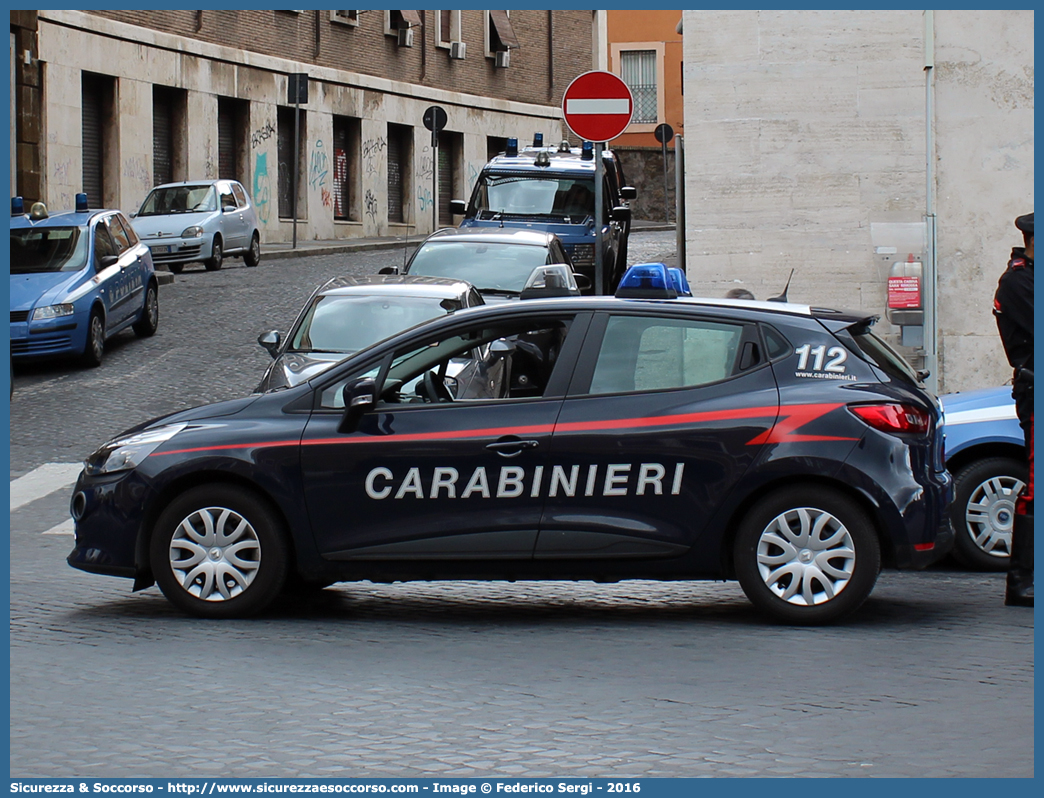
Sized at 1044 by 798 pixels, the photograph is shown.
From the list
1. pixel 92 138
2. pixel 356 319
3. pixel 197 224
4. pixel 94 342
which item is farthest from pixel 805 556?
pixel 92 138

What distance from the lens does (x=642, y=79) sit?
61531 mm

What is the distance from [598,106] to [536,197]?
9.23m

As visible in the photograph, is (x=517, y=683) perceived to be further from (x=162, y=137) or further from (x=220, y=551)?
(x=162, y=137)

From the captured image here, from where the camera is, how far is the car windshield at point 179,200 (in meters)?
30.1

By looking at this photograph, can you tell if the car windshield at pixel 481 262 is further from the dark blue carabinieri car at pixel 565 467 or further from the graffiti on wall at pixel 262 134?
the graffiti on wall at pixel 262 134

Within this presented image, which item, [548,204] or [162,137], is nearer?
[548,204]

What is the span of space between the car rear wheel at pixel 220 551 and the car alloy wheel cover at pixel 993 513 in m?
3.85

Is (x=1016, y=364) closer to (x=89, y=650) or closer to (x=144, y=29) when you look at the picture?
(x=89, y=650)

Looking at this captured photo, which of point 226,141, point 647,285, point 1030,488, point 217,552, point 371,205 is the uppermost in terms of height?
point 226,141

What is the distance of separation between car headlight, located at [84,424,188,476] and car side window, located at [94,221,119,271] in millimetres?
11169

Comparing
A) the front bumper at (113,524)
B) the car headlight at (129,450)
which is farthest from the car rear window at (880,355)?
the front bumper at (113,524)

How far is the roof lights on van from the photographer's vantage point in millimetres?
7961

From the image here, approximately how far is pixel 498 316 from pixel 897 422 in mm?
1881

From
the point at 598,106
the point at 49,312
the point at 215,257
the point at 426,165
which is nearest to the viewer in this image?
the point at 598,106
